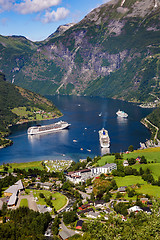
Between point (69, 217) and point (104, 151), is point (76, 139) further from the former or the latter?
point (69, 217)

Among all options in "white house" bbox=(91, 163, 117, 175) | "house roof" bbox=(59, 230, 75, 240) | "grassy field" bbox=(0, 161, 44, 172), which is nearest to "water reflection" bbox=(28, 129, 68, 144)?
"grassy field" bbox=(0, 161, 44, 172)

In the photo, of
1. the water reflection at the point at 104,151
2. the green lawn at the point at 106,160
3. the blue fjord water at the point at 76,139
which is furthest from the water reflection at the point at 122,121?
the green lawn at the point at 106,160

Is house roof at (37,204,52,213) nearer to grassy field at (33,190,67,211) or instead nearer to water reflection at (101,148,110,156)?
grassy field at (33,190,67,211)

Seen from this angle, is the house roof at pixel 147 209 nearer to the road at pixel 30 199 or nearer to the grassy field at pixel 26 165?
the road at pixel 30 199

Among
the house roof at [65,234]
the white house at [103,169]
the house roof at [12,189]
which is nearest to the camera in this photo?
the house roof at [65,234]

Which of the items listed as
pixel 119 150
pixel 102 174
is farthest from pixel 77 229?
pixel 119 150

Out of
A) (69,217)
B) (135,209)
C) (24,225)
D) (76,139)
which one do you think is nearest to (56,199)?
(69,217)

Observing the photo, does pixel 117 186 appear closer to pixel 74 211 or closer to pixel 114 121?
pixel 74 211
